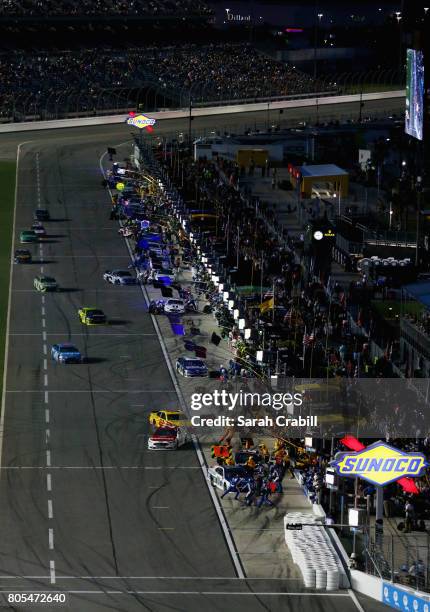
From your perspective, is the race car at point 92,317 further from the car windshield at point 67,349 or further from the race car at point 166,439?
the race car at point 166,439

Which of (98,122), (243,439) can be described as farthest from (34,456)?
(98,122)

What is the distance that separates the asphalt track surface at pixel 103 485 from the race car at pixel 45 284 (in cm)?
86

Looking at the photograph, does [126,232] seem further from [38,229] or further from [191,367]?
[191,367]

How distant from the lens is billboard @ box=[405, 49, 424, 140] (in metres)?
126

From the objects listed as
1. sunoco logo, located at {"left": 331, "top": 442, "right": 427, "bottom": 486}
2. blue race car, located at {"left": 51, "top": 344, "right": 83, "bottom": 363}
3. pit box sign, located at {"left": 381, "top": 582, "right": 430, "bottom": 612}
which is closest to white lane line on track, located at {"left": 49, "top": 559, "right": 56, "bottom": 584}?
sunoco logo, located at {"left": 331, "top": 442, "right": 427, "bottom": 486}

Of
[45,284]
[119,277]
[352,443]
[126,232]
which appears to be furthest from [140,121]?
[352,443]

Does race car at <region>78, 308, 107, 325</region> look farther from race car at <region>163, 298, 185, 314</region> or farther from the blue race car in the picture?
the blue race car

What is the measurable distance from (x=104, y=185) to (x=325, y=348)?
69.9 meters

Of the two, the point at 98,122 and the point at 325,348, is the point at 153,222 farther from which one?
the point at 98,122

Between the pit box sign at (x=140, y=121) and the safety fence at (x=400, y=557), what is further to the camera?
the pit box sign at (x=140, y=121)

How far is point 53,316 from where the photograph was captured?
102125 mm

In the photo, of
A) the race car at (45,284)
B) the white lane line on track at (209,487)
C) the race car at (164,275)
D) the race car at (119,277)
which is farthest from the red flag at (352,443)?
the race car at (119,277)

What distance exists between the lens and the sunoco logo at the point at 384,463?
59.9 m

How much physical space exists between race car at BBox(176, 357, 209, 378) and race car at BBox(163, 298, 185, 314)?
1317 cm
